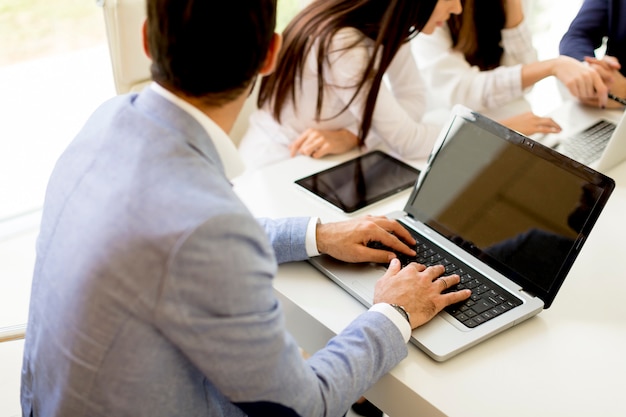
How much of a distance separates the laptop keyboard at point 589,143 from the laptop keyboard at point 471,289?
55cm

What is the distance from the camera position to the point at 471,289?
1045 mm

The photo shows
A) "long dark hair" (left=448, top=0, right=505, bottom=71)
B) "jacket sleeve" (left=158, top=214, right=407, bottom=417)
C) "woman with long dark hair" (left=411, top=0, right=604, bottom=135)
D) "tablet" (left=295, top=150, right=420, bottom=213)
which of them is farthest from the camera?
"long dark hair" (left=448, top=0, right=505, bottom=71)

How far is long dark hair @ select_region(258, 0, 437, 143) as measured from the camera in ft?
4.88

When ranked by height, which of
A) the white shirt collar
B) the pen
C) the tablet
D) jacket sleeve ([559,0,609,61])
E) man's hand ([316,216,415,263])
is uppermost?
the white shirt collar

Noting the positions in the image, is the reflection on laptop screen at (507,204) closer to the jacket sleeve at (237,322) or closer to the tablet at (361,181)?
the tablet at (361,181)

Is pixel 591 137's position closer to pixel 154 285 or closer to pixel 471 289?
pixel 471 289

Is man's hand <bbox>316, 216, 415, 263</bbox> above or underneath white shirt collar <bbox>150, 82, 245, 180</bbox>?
underneath

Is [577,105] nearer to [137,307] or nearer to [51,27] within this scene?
[137,307]

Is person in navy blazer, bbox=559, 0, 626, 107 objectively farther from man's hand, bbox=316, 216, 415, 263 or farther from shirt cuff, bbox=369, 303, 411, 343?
shirt cuff, bbox=369, 303, 411, 343

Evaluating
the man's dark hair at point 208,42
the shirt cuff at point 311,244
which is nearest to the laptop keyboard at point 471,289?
the shirt cuff at point 311,244

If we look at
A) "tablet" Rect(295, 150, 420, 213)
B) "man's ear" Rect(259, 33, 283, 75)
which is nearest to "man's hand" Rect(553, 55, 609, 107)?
"tablet" Rect(295, 150, 420, 213)

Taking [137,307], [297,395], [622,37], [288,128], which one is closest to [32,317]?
[137,307]

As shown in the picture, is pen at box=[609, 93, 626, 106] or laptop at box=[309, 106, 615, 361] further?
pen at box=[609, 93, 626, 106]

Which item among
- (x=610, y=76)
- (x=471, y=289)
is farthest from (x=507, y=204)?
(x=610, y=76)
